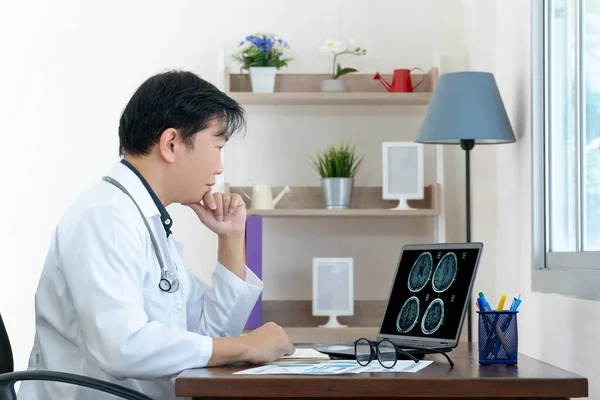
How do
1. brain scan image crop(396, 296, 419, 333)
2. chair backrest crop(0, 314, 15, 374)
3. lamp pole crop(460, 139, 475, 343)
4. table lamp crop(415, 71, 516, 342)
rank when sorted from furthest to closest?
lamp pole crop(460, 139, 475, 343) → table lamp crop(415, 71, 516, 342) → brain scan image crop(396, 296, 419, 333) → chair backrest crop(0, 314, 15, 374)

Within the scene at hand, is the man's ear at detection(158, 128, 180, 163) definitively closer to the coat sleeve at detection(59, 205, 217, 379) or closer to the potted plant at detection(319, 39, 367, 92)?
the coat sleeve at detection(59, 205, 217, 379)

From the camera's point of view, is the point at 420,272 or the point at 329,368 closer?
the point at 329,368

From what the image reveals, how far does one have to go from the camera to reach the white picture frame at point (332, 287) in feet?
11.3

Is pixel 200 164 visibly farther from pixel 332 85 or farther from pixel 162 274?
pixel 332 85

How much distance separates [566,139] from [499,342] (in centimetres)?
94

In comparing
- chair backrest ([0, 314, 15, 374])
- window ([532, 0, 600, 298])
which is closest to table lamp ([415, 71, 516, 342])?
window ([532, 0, 600, 298])

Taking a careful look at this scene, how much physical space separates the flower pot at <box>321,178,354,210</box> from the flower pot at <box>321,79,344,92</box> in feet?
1.22

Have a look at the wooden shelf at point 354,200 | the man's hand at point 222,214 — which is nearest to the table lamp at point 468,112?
the wooden shelf at point 354,200

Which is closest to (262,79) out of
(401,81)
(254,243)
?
(401,81)

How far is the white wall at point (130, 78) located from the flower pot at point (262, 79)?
23cm

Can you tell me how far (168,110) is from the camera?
176cm

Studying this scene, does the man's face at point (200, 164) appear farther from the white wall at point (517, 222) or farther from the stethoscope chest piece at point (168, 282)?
the white wall at point (517, 222)

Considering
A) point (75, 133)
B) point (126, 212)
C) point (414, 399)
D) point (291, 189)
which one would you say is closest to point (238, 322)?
point (126, 212)

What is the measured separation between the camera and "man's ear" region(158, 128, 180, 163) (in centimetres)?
174
